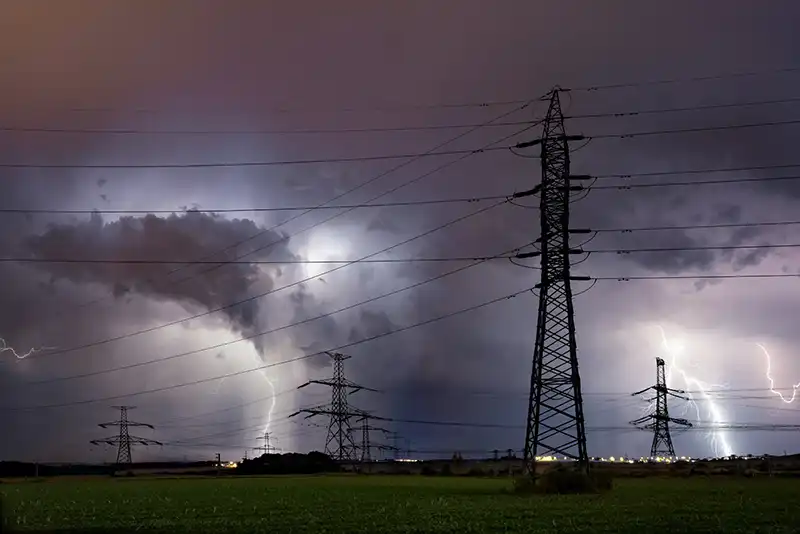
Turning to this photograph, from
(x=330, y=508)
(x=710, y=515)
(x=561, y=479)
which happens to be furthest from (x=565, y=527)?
(x=561, y=479)

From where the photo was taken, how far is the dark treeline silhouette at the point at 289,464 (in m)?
118

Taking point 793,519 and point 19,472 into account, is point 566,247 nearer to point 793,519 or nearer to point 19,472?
point 793,519

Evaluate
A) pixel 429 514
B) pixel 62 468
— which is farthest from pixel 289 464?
pixel 429 514

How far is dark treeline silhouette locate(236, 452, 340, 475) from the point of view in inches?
4648

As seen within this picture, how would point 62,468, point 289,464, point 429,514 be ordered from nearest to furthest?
point 429,514, point 289,464, point 62,468

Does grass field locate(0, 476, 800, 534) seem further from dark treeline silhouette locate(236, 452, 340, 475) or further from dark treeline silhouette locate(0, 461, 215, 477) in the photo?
dark treeline silhouette locate(0, 461, 215, 477)

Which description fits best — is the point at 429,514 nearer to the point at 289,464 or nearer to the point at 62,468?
the point at 289,464

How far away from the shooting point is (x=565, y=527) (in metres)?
24.9

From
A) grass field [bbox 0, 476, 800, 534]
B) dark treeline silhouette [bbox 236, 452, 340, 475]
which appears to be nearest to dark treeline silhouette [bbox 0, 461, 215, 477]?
dark treeline silhouette [bbox 236, 452, 340, 475]

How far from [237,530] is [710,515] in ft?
54.6

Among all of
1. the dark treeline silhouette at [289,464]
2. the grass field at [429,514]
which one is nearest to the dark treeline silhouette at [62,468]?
the dark treeline silhouette at [289,464]

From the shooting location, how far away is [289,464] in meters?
124

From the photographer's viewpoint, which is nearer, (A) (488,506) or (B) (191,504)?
(A) (488,506)

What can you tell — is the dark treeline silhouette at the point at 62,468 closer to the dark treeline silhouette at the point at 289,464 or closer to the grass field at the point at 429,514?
the dark treeline silhouette at the point at 289,464
